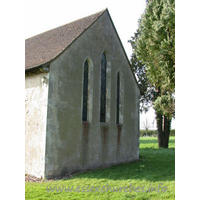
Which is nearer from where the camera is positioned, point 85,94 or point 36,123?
point 36,123

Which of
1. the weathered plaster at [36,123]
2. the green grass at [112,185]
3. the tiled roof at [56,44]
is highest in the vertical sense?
the tiled roof at [56,44]

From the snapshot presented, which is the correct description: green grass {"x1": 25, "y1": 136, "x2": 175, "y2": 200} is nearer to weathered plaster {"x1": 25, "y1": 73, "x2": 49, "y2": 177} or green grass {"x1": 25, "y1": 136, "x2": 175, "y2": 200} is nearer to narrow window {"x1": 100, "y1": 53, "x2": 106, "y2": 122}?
weathered plaster {"x1": 25, "y1": 73, "x2": 49, "y2": 177}

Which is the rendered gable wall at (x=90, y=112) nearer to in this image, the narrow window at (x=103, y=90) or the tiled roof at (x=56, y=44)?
the narrow window at (x=103, y=90)

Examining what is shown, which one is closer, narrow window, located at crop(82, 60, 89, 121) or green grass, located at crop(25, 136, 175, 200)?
green grass, located at crop(25, 136, 175, 200)

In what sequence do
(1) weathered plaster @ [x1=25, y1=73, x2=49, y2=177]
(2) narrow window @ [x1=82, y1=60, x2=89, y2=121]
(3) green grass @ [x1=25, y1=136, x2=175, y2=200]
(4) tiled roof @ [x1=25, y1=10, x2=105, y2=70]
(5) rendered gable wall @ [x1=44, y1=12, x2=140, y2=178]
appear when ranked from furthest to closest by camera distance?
(2) narrow window @ [x1=82, y1=60, x2=89, y2=121]
(4) tiled roof @ [x1=25, y1=10, x2=105, y2=70]
(5) rendered gable wall @ [x1=44, y1=12, x2=140, y2=178]
(1) weathered plaster @ [x1=25, y1=73, x2=49, y2=177]
(3) green grass @ [x1=25, y1=136, x2=175, y2=200]

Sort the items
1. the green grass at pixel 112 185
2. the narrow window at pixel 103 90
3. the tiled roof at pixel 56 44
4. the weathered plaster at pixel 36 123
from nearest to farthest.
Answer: the green grass at pixel 112 185 < the weathered plaster at pixel 36 123 < the tiled roof at pixel 56 44 < the narrow window at pixel 103 90

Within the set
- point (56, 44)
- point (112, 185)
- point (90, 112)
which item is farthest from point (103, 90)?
point (112, 185)


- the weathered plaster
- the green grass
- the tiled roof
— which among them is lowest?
the green grass

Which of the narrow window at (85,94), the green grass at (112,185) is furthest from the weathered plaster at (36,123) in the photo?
the narrow window at (85,94)

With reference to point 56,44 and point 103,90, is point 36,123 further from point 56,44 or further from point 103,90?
point 103,90

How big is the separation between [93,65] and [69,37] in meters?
1.91

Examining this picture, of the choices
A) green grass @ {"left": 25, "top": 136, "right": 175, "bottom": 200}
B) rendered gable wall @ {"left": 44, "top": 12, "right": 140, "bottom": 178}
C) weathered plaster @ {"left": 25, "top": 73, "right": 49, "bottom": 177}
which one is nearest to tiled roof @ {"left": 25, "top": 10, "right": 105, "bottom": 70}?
rendered gable wall @ {"left": 44, "top": 12, "right": 140, "bottom": 178}

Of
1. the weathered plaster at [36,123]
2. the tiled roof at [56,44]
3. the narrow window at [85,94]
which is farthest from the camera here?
the narrow window at [85,94]
